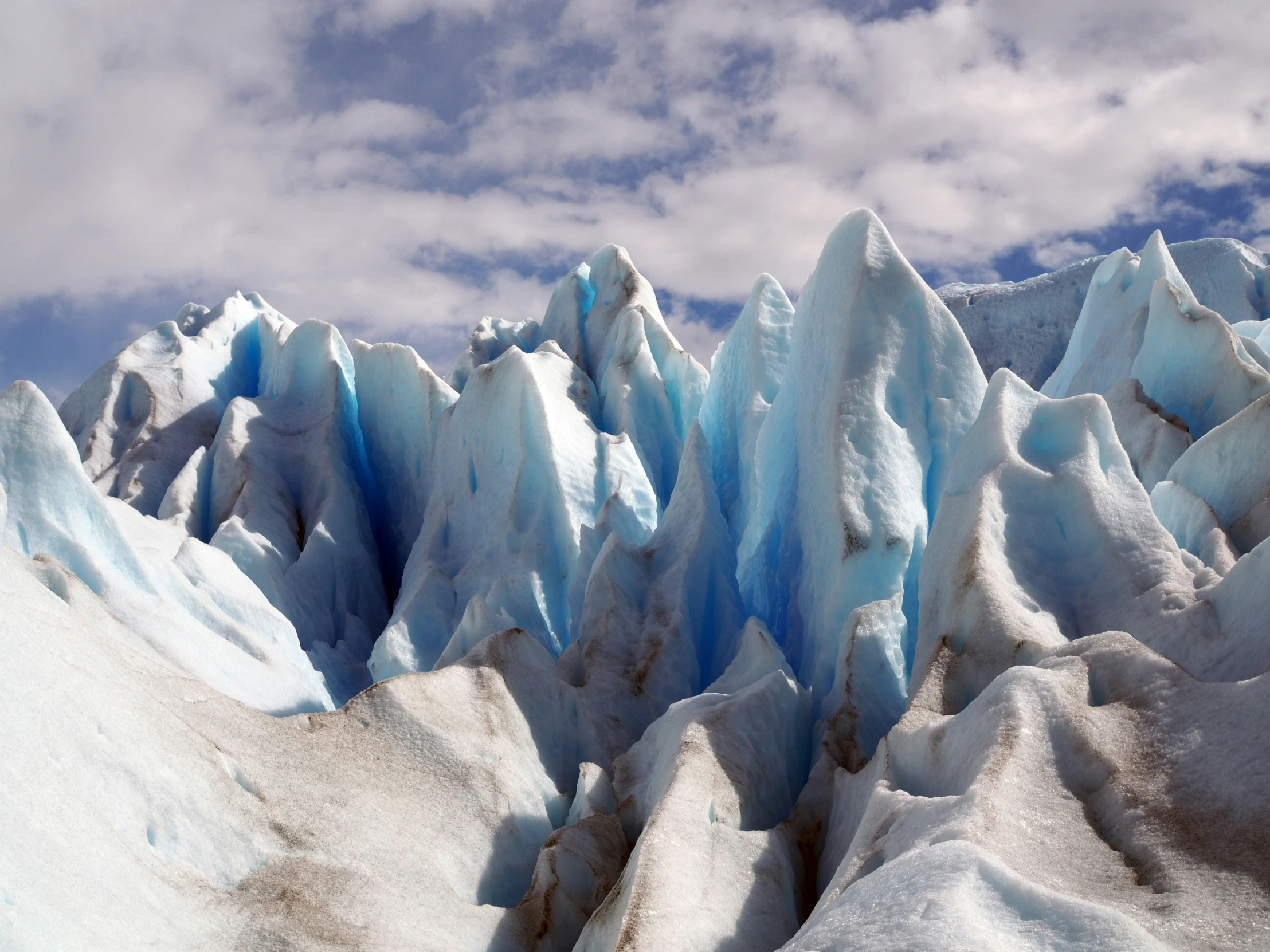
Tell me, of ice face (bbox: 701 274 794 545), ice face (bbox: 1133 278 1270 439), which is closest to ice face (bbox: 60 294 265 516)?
ice face (bbox: 701 274 794 545)

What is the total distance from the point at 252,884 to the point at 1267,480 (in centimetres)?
868

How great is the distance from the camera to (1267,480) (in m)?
8.73

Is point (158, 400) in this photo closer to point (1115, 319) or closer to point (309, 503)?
point (309, 503)

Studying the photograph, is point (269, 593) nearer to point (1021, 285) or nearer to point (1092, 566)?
point (1092, 566)

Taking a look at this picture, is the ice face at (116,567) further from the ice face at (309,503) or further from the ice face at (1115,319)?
the ice face at (1115,319)

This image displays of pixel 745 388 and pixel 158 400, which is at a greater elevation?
pixel 745 388

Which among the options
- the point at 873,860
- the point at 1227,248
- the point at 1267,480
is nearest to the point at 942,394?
the point at 1267,480

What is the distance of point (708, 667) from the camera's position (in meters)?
9.11

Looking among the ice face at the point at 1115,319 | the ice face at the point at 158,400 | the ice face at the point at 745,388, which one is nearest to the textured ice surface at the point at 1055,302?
the ice face at the point at 1115,319

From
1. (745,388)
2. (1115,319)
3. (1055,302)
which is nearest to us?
(745,388)

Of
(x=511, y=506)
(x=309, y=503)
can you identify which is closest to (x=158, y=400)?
(x=309, y=503)

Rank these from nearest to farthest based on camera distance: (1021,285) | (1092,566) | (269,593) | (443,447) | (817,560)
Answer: (1092,566)
(817,560)
(269,593)
(443,447)
(1021,285)

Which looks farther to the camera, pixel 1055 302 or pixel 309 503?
pixel 1055 302

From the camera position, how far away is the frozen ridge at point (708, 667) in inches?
155
